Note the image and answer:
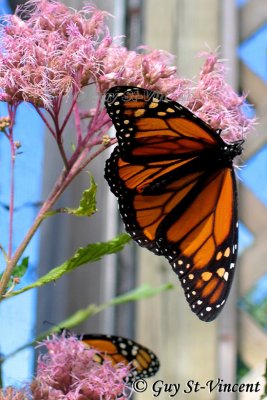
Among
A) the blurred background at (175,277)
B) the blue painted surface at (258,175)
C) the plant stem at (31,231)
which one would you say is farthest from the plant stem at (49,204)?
the blue painted surface at (258,175)

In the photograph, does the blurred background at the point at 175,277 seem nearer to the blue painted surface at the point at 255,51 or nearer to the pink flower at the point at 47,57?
the blue painted surface at the point at 255,51

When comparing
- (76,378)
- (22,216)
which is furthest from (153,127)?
(22,216)

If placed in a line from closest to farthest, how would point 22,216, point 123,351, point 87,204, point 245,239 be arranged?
1. point 87,204
2. point 123,351
3. point 22,216
4. point 245,239

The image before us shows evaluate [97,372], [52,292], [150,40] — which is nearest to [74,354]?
[97,372]

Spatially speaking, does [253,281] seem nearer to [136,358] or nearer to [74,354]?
[136,358]

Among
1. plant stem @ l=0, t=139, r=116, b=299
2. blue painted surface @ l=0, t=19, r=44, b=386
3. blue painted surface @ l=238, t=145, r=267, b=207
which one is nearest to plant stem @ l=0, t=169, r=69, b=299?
plant stem @ l=0, t=139, r=116, b=299

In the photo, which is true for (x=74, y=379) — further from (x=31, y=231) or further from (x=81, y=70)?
(x=81, y=70)
